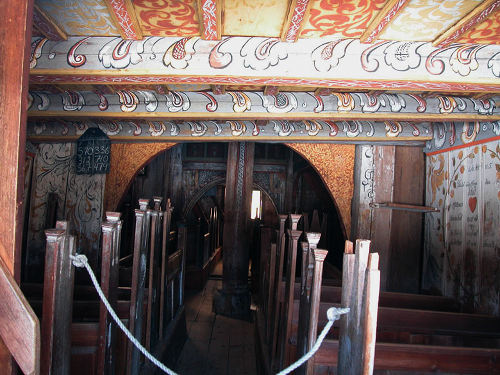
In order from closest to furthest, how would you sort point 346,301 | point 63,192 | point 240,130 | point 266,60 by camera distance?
point 346,301, point 266,60, point 240,130, point 63,192

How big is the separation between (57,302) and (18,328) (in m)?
0.60

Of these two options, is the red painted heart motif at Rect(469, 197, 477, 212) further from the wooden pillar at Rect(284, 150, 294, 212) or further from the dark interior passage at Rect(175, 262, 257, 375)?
the wooden pillar at Rect(284, 150, 294, 212)

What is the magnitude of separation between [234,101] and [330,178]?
6.19ft

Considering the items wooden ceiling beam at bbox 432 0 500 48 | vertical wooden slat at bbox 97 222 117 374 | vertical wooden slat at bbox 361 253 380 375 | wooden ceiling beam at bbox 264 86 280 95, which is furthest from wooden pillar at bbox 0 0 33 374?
wooden ceiling beam at bbox 432 0 500 48

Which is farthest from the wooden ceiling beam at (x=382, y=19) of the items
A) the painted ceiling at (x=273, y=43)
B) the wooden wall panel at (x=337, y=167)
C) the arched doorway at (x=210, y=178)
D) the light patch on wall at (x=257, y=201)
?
the light patch on wall at (x=257, y=201)

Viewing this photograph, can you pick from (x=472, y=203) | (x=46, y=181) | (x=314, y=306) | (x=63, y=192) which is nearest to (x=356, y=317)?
(x=314, y=306)

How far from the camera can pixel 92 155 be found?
4938mm

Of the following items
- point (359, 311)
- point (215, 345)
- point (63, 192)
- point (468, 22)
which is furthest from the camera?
point (63, 192)

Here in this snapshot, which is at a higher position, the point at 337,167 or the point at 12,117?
the point at 337,167

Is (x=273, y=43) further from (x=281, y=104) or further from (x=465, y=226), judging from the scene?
(x=465, y=226)

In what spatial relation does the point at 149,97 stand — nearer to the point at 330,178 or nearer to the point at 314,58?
the point at 314,58

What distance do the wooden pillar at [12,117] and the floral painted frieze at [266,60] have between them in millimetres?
1229

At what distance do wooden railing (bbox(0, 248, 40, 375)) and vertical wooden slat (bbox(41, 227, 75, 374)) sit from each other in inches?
21.6

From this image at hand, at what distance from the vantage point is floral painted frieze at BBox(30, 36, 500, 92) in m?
2.56
